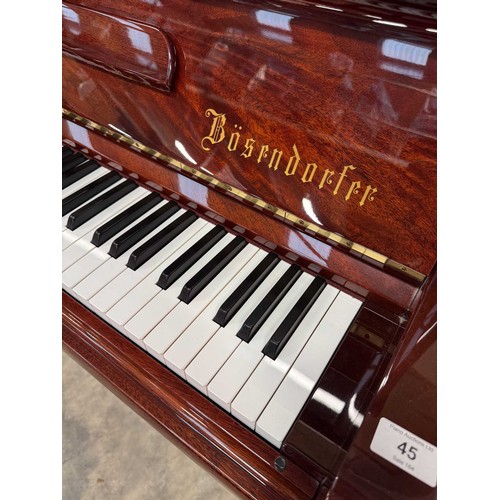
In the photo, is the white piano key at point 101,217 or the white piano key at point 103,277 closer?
the white piano key at point 103,277

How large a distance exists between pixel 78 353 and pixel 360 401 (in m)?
0.68

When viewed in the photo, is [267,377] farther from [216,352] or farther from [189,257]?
[189,257]

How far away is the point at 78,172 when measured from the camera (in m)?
1.27

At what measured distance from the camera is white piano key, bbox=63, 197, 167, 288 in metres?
1.00

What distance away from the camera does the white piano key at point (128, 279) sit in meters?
0.95

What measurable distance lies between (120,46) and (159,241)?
0.53 m

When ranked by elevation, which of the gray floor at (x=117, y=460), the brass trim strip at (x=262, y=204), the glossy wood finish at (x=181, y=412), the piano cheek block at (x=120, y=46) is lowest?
the gray floor at (x=117, y=460)

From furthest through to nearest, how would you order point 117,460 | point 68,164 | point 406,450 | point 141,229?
point 117,460
point 68,164
point 141,229
point 406,450

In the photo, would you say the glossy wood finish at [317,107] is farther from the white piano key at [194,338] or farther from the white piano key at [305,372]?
the white piano key at [194,338]

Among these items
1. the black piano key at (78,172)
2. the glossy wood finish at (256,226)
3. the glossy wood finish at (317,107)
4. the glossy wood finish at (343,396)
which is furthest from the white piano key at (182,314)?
the black piano key at (78,172)

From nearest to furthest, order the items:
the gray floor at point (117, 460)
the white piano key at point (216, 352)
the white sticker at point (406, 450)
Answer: the white sticker at point (406, 450)
the white piano key at point (216, 352)
the gray floor at point (117, 460)

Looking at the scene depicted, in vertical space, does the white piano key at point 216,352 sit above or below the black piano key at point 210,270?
below

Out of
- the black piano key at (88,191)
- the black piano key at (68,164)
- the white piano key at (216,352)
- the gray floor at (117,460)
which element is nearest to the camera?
the white piano key at (216,352)

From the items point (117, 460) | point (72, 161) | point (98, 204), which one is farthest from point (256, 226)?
point (117, 460)
